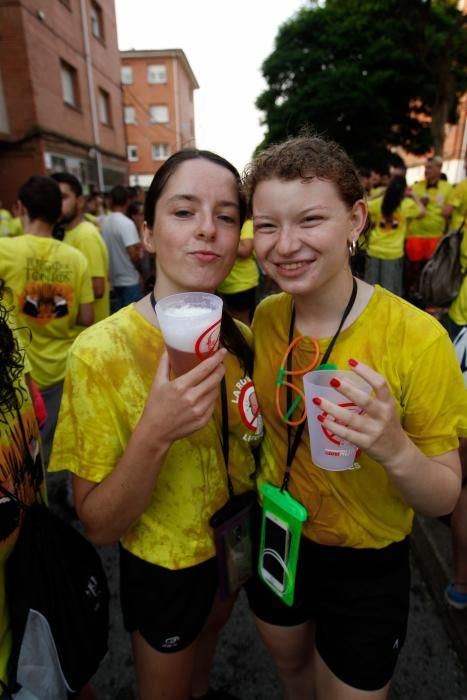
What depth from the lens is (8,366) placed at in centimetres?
127

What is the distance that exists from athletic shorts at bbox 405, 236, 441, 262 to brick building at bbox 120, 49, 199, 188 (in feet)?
97.3

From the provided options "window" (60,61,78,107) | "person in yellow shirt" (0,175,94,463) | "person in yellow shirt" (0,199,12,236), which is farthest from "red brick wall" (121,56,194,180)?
"person in yellow shirt" (0,175,94,463)

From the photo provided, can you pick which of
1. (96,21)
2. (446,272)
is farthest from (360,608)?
(96,21)

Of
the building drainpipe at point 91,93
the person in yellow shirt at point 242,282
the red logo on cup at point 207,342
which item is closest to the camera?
the red logo on cup at point 207,342

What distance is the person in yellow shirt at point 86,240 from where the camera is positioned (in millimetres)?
4121

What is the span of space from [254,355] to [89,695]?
1.48 meters

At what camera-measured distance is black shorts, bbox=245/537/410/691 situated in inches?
53.9

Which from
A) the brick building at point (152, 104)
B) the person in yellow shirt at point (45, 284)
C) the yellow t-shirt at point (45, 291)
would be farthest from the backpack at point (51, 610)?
the brick building at point (152, 104)

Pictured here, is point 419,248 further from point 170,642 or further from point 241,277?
point 170,642

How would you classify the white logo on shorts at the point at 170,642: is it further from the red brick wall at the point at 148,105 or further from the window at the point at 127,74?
the window at the point at 127,74

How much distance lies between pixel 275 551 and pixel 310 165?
51.1 inches

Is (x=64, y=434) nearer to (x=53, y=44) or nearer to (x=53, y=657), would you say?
(x=53, y=657)

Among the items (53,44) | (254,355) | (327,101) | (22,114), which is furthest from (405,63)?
(254,355)

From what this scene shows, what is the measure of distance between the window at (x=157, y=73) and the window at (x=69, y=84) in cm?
2235
